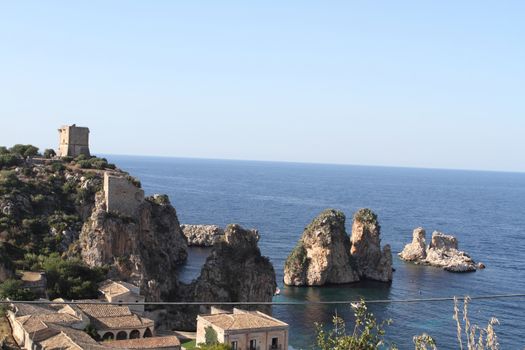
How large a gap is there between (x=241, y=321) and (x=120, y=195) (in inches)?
777

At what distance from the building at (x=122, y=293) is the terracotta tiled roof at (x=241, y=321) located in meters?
5.85

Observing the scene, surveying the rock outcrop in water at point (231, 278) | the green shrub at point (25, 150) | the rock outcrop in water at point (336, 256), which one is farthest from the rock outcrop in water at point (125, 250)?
the rock outcrop in water at point (336, 256)

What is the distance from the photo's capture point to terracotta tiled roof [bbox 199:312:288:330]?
124 ft

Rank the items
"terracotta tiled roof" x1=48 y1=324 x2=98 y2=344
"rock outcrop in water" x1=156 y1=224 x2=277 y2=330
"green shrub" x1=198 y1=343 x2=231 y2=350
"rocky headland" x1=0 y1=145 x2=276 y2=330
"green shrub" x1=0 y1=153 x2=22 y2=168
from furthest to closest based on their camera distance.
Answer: "green shrub" x1=0 y1=153 x2=22 y2=168 → "rock outcrop in water" x1=156 y1=224 x2=277 y2=330 → "rocky headland" x1=0 y1=145 x2=276 y2=330 → "green shrub" x1=198 y1=343 x2=231 y2=350 → "terracotta tiled roof" x1=48 y1=324 x2=98 y2=344

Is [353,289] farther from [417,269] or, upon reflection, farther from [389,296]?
[417,269]

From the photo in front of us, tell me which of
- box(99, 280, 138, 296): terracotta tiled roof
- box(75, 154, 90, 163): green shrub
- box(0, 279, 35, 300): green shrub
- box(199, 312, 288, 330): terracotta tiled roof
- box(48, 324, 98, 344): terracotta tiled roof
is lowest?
box(199, 312, 288, 330): terracotta tiled roof

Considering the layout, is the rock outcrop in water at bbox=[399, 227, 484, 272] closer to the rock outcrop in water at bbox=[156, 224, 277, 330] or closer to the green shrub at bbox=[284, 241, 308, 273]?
the green shrub at bbox=[284, 241, 308, 273]

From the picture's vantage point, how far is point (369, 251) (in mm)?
79000

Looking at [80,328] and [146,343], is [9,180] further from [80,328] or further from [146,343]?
[146,343]

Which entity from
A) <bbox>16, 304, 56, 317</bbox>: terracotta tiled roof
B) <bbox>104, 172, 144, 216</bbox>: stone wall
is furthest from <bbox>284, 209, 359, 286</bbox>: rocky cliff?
<bbox>16, 304, 56, 317</bbox>: terracotta tiled roof

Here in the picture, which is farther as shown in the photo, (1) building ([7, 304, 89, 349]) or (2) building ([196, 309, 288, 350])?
(2) building ([196, 309, 288, 350])

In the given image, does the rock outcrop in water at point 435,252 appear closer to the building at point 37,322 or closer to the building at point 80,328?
the building at point 80,328

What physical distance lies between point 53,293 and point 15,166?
24.4 m

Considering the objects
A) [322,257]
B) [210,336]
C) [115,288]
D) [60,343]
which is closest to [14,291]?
[115,288]
